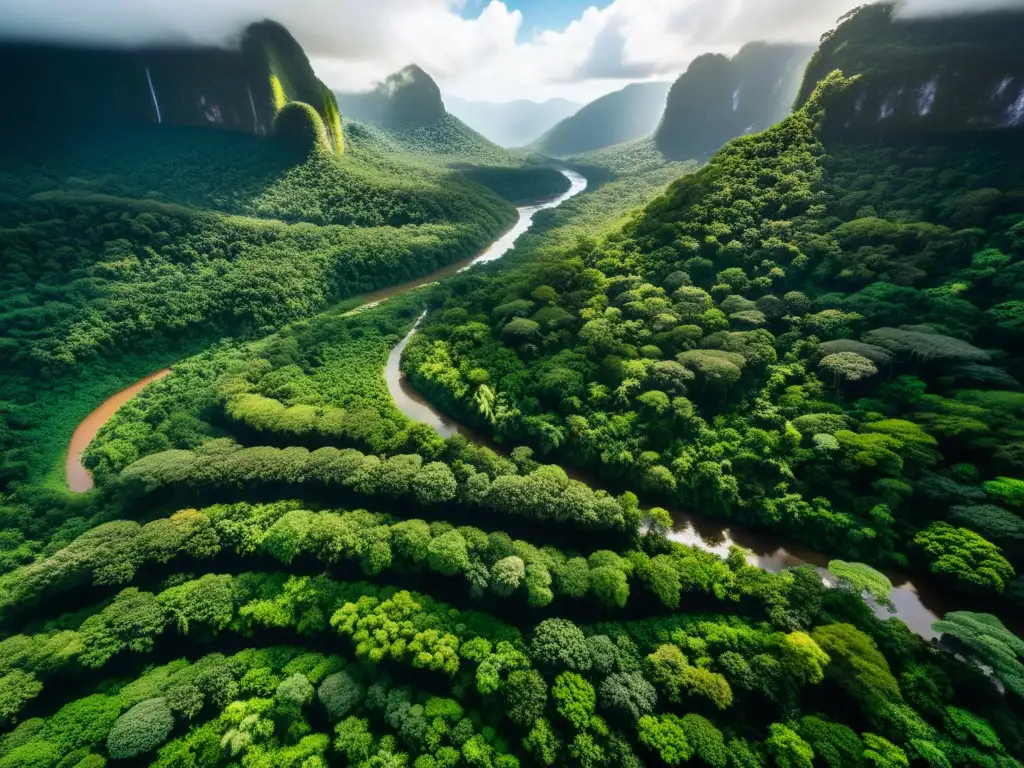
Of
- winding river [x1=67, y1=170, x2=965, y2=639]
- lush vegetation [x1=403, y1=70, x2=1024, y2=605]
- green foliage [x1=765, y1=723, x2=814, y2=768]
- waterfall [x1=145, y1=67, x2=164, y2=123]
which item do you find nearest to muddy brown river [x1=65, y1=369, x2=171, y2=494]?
winding river [x1=67, y1=170, x2=965, y2=639]

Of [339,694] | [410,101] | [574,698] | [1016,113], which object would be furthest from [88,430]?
[410,101]

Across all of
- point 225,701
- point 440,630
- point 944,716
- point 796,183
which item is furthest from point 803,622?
point 796,183

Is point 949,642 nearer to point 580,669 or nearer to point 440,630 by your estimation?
point 580,669

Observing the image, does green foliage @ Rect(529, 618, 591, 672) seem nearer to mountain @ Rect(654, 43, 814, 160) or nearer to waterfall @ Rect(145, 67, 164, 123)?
waterfall @ Rect(145, 67, 164, 123)

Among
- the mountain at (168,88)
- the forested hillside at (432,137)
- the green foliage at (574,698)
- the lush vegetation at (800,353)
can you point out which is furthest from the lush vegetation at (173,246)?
the green foliage at (574,698)

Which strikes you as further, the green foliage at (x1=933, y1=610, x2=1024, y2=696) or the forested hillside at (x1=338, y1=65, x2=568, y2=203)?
the forested hillside at (x1=338, y1=65, x2=568, y2=203)

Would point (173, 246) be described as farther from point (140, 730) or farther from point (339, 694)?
point (339, 694)
